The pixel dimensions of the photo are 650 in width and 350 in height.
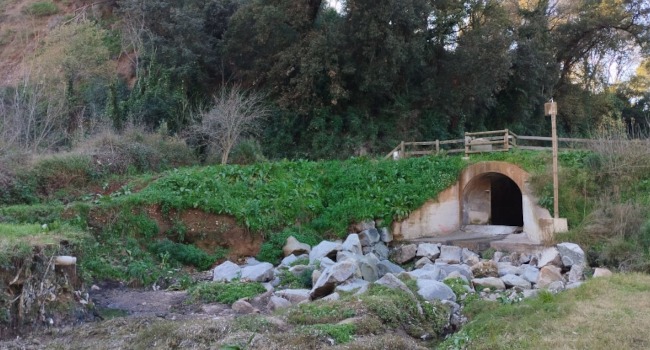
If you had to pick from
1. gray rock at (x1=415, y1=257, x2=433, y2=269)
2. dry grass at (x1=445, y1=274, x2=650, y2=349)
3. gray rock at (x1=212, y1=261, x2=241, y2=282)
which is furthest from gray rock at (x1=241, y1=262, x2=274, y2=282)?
dry grass at (x1=445, y1=274, x2=650, y2=349)

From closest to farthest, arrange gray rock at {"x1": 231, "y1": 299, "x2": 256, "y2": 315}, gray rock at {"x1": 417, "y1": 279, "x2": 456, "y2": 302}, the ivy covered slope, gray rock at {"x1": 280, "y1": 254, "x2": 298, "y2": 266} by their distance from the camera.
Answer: gray rock at {"x1": 417, "y1": 279, "x2": 456, "y2": 302} < gray rock at {"x1": 231, "y1": 299, "x2": 256, "y2": 315} < gray rock at {"x1": 280, "y1": 254, "x2": 298, "y2": 266} < the ivy covered slope

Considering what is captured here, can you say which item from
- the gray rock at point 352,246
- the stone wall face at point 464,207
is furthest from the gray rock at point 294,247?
the stone wall face at point 464,207

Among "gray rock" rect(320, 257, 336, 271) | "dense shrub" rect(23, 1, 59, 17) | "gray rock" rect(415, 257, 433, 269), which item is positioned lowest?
"gray rock" rect(415, 257, 433, 269)

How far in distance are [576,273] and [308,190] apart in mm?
9661

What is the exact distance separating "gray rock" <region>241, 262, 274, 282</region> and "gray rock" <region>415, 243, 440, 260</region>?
5617mm

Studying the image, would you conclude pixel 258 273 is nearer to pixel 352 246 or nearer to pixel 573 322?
pixel 352 246

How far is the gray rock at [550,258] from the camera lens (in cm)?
1594

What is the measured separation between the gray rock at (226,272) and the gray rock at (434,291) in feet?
17.0

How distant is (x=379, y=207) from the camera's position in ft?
69.2

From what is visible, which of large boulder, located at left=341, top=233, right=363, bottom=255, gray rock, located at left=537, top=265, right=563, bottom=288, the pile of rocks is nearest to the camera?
the pile of rocks

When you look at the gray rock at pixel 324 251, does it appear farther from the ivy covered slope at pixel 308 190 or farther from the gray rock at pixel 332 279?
the gray rock at pixel 332 279

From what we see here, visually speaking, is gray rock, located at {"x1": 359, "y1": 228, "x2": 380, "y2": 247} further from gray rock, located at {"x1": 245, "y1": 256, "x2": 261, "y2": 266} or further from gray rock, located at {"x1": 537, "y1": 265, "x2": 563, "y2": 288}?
gray rock, located at {"x1": 537, "y1": 265, "x2": 563, "y2": 288}

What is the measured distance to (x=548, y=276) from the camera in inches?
567

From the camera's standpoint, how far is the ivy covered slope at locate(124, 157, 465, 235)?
62.0 ft
